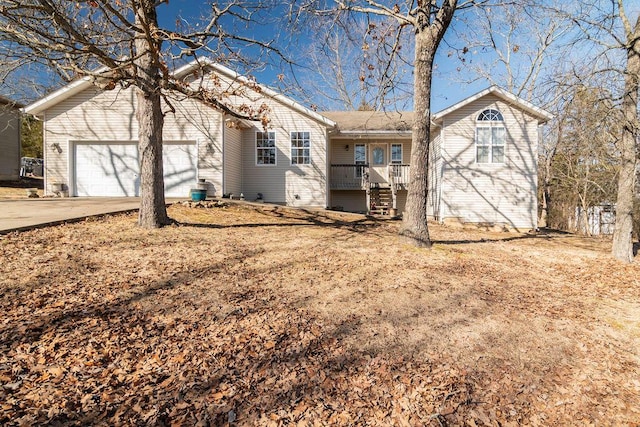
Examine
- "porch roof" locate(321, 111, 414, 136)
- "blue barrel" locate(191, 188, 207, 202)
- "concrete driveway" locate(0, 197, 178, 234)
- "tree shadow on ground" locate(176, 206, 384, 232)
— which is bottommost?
"tree shadow on ground" locate(176, 206, 384, 232)

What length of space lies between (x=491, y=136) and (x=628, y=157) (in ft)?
19.6

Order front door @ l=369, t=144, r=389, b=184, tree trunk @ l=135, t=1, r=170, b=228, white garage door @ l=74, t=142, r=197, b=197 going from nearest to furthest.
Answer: tree trunk @ l=135, t=1, r=170, b=228 → white garage door @ l=74, t=142, r=197, b=197 → front door @ l=369, t=144, r=389, b=184

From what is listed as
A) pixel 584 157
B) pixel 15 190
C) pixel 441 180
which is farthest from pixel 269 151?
pixel 584 157

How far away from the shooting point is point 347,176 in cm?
1714

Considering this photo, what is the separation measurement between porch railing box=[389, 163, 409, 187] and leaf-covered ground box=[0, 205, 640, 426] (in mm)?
10161

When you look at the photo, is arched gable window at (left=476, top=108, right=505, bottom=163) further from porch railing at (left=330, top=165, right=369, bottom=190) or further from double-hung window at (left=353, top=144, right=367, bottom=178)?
double-hung window at (left=353, top=144, right=367, bottom=178)

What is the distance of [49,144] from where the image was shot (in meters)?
13.5

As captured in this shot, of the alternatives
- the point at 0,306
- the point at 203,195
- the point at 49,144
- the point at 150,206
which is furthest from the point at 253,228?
the point at 49,144

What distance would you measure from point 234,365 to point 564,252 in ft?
31.0

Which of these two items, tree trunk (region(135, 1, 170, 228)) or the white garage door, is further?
the white garage door

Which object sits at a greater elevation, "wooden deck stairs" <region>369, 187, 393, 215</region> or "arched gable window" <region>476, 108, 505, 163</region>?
"arched gable window" <region>476, 108, 505, 163</region>

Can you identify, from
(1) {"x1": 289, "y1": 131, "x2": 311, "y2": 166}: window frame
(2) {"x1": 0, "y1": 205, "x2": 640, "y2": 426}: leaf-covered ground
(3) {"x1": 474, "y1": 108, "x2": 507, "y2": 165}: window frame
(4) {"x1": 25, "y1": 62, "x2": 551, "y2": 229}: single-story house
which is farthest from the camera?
(1) {"x1": 289, "y1": 131, "x2": 311, "y2": 166}: window frame

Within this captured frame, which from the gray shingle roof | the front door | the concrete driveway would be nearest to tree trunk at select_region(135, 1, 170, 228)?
the concrete driveway

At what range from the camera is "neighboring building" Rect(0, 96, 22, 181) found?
1873cm
